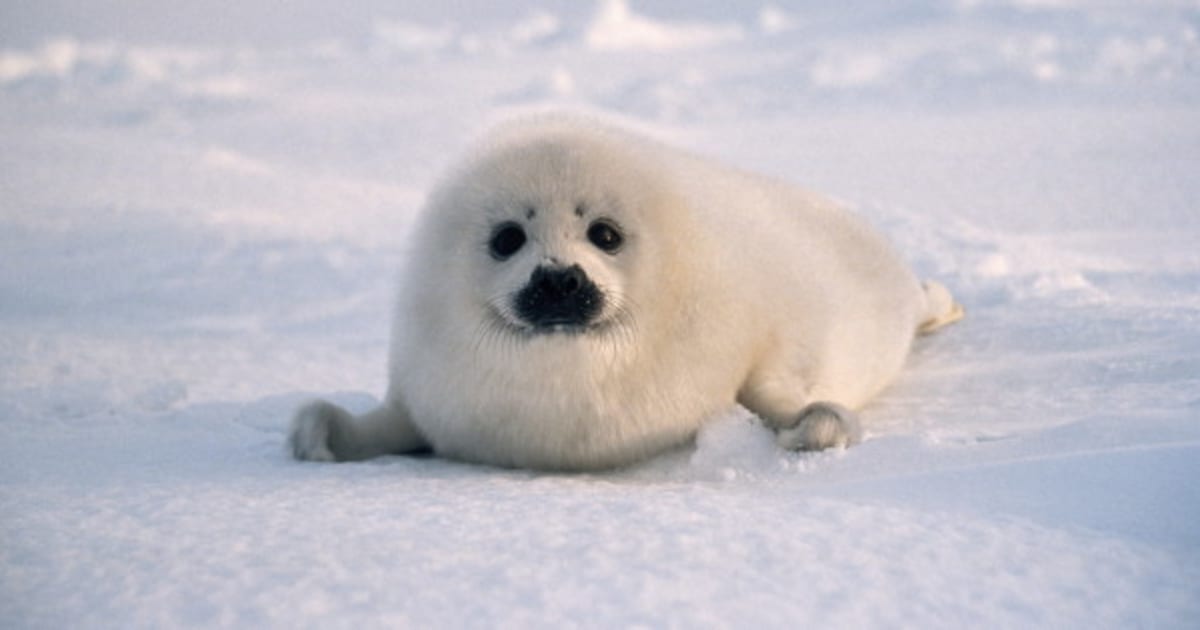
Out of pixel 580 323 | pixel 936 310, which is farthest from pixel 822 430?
pixel 936 310

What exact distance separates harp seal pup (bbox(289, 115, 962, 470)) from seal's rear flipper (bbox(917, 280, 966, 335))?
122 centimetres

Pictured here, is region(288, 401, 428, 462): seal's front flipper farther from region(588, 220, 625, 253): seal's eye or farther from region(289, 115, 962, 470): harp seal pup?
region(588, 220, 625, 253): seal's eye

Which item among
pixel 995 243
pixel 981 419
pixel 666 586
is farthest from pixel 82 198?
pixel 666 586

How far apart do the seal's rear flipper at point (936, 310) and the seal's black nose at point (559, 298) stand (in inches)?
70.7

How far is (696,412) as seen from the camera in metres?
2.38

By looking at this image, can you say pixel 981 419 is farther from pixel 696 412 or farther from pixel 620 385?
pixel 620 385

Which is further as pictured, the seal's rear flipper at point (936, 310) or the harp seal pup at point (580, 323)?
Answer: the seal's rear flipper at point (936, 310)

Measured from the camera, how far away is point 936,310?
3.81 m

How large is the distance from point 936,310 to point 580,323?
6.24 ft

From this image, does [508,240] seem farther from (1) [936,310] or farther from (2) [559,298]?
(1) [936,310]

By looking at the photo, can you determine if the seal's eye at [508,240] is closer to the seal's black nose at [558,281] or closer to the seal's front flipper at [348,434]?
the seal's black nose at [558,281]

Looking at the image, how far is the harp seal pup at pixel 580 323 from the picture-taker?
229 cm

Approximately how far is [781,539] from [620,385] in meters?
0.79

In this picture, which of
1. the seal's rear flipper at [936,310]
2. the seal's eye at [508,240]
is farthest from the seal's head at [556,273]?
the seal's rear flipper at [936,310]
